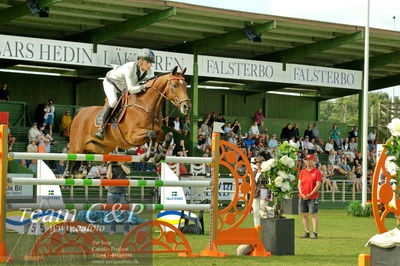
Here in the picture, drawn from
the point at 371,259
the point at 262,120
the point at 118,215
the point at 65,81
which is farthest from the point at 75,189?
the point at 371,259

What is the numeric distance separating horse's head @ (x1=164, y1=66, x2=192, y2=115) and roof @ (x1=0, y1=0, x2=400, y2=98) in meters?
12.4

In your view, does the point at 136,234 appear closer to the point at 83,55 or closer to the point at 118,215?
the point at 118,215

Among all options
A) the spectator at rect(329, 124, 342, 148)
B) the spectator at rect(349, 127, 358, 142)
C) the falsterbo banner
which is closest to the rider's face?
the falsterbo banner

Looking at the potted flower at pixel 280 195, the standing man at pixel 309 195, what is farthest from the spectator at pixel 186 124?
the potted flower at pixel 280 195

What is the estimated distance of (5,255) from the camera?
10.1 meters

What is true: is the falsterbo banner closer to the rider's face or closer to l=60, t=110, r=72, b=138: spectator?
l=60, t=110, r=72, b=138: spectator

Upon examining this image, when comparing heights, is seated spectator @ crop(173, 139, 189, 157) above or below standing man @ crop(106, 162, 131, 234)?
above

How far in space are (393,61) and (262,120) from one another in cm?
564

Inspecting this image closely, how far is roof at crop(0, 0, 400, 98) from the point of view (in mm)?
24453

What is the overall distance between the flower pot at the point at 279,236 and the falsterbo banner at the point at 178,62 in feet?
40.9

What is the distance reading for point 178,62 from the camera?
27594 millimetres

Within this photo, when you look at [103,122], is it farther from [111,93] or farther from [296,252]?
[296,252]

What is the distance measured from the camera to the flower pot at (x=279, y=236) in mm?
12375

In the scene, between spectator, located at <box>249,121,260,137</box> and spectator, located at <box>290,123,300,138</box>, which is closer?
spectator, located at <box>249,121,260,137</box>
